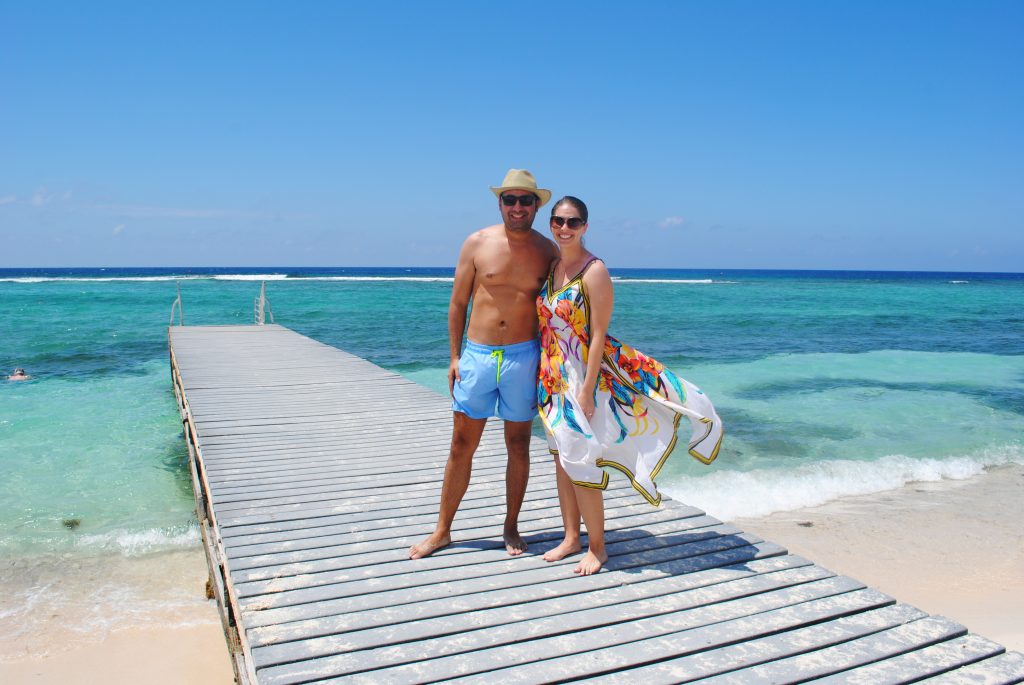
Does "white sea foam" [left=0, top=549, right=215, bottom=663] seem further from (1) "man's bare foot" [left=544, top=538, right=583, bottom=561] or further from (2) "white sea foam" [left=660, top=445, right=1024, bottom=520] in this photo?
(2) "white sea foam" [left=660, top=445, right=1024, bottom=520]

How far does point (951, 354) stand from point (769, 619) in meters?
19.1

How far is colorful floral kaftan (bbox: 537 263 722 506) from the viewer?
3199 mm

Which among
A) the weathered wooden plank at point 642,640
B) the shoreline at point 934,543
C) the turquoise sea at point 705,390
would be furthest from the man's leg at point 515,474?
the turquoise sea at point 705,390

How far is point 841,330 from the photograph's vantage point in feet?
83.6

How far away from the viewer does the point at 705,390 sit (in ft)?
42.7

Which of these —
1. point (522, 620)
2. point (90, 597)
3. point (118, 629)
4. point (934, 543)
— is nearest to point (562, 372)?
point (522, 620)

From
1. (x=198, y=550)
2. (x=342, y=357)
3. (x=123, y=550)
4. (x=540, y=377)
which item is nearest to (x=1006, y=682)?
(x=540, y=377)

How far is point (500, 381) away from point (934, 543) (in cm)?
481

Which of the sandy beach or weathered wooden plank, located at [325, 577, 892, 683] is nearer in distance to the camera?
weathered wooden plank, located at [325, 577, 892, 683]

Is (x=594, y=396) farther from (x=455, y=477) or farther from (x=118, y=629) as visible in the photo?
(x=118, y=629)

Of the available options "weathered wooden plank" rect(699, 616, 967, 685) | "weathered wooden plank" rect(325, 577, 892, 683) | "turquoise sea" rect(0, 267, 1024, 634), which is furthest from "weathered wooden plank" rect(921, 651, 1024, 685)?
"turquoise sea" rect(0, 267, 1024, 634)

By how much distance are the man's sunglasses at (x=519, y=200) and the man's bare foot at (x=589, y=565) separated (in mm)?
1646

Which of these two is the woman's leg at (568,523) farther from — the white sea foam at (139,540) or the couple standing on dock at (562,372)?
the white sea foam at (139,540)

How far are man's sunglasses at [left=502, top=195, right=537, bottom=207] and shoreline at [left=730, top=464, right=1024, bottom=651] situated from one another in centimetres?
393
